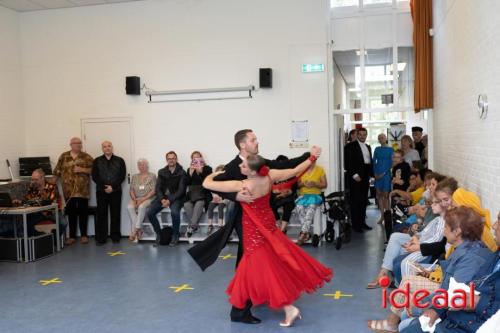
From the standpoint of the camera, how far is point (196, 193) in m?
8.19

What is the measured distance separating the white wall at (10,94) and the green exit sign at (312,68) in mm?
5166

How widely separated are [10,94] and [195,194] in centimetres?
388

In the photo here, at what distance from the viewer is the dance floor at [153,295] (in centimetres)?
448

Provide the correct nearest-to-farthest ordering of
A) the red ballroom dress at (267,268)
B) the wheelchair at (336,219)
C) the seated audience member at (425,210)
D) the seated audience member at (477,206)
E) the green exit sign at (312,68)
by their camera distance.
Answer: the seated audience member at (477,206) < the red ballroom dress at (267,268) < the seated audience member at (425,210) < the wheelchair at (336,219) < the green exit sign at (312,68)

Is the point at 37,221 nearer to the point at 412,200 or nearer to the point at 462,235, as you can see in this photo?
the point at 412,200

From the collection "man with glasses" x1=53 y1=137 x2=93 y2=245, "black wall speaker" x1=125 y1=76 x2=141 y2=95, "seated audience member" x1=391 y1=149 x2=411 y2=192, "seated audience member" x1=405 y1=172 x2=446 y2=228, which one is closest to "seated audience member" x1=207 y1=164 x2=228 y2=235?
"black wall speaker" x1=125 y1=76 x2=141 y2=95

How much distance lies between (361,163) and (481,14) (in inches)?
191

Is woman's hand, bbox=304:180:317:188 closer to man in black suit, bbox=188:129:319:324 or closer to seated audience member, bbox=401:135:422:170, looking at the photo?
seated audience member, bbox=401:135:422:170

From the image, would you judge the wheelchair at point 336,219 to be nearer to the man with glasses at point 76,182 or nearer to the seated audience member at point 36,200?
the man with glasses at point 76,182

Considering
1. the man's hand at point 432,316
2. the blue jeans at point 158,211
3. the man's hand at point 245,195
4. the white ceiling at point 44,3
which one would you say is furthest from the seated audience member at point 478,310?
the white ceiling at point 44,3

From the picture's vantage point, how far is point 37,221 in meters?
7.83

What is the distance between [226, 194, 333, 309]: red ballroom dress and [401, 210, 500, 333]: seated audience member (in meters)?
1.57

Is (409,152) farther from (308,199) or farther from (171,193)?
(171,193)

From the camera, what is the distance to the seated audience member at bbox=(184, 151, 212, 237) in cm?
814
